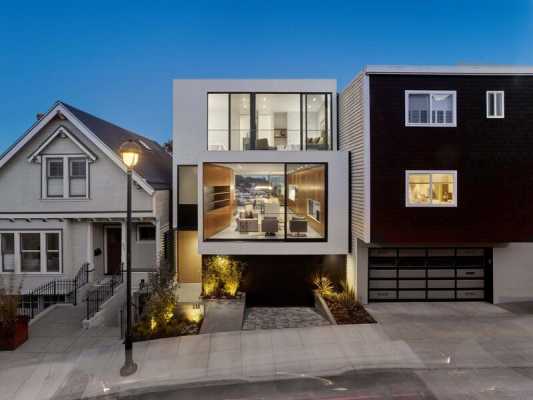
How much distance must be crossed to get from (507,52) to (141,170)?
181m

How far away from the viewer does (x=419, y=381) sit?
7.35 metres

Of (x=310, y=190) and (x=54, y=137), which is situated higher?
(x=54, y=137)

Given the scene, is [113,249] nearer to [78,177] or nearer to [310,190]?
[78,177]

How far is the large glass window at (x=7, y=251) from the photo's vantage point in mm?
14016

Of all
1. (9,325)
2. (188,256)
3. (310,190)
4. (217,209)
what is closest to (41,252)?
(9,325)

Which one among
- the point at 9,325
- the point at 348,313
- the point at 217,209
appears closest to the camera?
the point at 9,325

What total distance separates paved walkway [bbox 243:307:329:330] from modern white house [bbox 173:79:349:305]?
0.72 m

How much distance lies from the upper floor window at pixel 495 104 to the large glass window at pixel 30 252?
18601mm

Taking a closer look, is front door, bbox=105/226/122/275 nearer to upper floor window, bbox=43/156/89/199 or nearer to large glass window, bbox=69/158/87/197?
large glass window, bbox=69/158/87/197

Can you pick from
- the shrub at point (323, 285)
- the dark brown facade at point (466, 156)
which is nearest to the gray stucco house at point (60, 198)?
the shrub at point (323, 285)

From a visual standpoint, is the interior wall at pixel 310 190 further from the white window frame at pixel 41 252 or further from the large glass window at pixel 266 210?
the white window frame at pixel 41 252

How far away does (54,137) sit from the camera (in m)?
13.7

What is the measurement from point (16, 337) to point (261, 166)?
33.0 ft

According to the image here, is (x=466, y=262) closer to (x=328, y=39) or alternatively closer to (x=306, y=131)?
(x=306, y=131)
